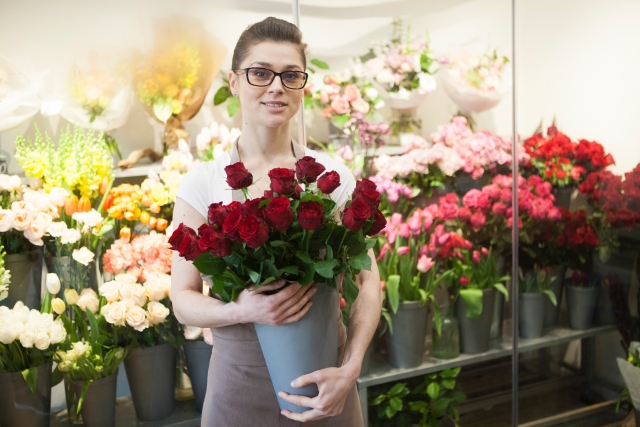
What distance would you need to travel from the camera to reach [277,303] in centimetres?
109

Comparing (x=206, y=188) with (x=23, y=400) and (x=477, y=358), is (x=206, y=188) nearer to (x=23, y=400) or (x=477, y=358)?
(x=23, y=400)

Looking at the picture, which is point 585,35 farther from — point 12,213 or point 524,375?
point 12,213

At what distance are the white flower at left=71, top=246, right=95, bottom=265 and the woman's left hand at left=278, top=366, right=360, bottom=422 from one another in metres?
Answer: 0.98

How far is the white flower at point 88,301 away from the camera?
189 cm

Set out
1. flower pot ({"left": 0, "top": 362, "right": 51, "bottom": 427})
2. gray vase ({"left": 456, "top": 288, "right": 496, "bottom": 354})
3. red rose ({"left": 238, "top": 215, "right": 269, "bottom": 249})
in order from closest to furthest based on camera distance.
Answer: red rose ({"left": 238, "top": 215, "right": 269, "bottom": 249}), flower pot ({"left": 0, "top": 362, "right": 51, "bottom": 427}), gray vase ({"left": 456, "top": 288, "right": 496, "bottom": 354})

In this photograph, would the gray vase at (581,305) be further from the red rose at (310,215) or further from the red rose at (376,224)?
the red rose at (310,215)

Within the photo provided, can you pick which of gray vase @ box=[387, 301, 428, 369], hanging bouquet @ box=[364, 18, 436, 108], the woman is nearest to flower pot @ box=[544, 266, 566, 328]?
gray vase @ box=[387, 301, 428, 369]

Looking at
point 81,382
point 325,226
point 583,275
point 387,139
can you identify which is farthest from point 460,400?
point 325,226

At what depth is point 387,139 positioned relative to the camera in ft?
7.75

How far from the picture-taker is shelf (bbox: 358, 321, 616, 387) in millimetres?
2289

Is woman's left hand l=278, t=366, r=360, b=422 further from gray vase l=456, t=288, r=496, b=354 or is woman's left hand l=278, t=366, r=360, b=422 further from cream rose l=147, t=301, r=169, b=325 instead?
gray vase l=456, t=288, r=496, b=354

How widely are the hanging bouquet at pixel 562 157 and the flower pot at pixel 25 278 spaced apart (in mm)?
1856

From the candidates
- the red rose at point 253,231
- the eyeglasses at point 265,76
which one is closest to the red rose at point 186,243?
the red rose at point 253,231

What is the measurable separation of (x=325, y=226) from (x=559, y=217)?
172 cm
